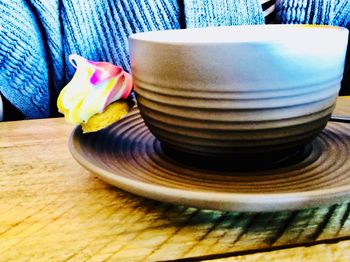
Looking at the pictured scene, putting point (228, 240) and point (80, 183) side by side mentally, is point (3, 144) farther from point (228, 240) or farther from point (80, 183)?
point (228, 240)

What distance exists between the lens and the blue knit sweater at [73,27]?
810mm

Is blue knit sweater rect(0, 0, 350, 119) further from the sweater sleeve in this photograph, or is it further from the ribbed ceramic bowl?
the ribbed ceramic bowl

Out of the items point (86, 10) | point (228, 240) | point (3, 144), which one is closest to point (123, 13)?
point (86, 10)

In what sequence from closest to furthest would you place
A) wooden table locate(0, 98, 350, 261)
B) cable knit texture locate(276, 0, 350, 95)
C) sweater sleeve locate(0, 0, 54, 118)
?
wooden table locate(0, 98, 350, 261) < sweater sleeve locate(0, 0, 54, 118) < cable knit texture locate(276, 0, 350, 95)

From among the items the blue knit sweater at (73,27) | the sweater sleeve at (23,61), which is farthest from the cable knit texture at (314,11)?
the sweater sleeve at (23,61)

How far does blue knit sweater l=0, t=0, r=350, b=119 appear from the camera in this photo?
31.9 inches

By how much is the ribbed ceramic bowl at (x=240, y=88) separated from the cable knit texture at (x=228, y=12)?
0.50 metres

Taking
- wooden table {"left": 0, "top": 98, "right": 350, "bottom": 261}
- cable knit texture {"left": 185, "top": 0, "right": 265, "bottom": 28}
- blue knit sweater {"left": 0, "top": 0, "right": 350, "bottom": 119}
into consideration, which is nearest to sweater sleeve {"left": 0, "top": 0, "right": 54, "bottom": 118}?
blue knit sweater {"left": 0, "top": 0, "right": 350, "bottom": 119}

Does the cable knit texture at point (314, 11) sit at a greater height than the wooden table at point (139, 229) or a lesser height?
greater

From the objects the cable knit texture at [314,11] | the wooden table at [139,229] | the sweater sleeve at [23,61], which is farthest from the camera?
the cable knit texture at [314,11]

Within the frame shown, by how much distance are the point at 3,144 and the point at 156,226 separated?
280mm

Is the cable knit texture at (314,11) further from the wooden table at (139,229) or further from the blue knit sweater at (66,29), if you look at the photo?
the wooden table at (139,229)

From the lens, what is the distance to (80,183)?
407 mm

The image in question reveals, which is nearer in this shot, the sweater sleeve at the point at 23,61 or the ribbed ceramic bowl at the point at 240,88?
the ribbed ceramic bowl at the point at 240,88
